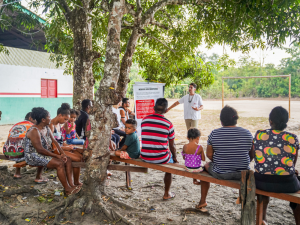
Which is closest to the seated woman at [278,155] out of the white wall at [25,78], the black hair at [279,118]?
the black hair at [279,118]

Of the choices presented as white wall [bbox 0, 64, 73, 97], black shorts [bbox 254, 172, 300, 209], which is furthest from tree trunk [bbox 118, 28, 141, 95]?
white wall [bbox 0, 64, 73, 97]

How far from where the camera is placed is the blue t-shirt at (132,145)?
4102 mm

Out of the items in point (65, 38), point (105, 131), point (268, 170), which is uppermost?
point (65, 38)

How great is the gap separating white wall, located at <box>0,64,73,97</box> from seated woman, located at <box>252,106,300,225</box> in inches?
497

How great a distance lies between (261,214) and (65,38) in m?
6.65

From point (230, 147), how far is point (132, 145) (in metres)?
1.59

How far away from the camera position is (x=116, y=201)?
3.80 meters

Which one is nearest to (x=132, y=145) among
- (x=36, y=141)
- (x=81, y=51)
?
(x=36, y=141)

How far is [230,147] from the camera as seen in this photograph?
3170mm

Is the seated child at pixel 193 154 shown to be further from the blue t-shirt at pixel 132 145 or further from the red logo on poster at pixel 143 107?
the red logo on poster at pixel 143 107

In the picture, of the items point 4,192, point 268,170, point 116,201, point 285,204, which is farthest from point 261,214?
point 4,192

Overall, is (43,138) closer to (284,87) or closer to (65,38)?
(65,38)

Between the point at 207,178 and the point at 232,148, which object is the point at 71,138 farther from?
the point at 232,148

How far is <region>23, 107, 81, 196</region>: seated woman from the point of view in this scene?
13.1ft
